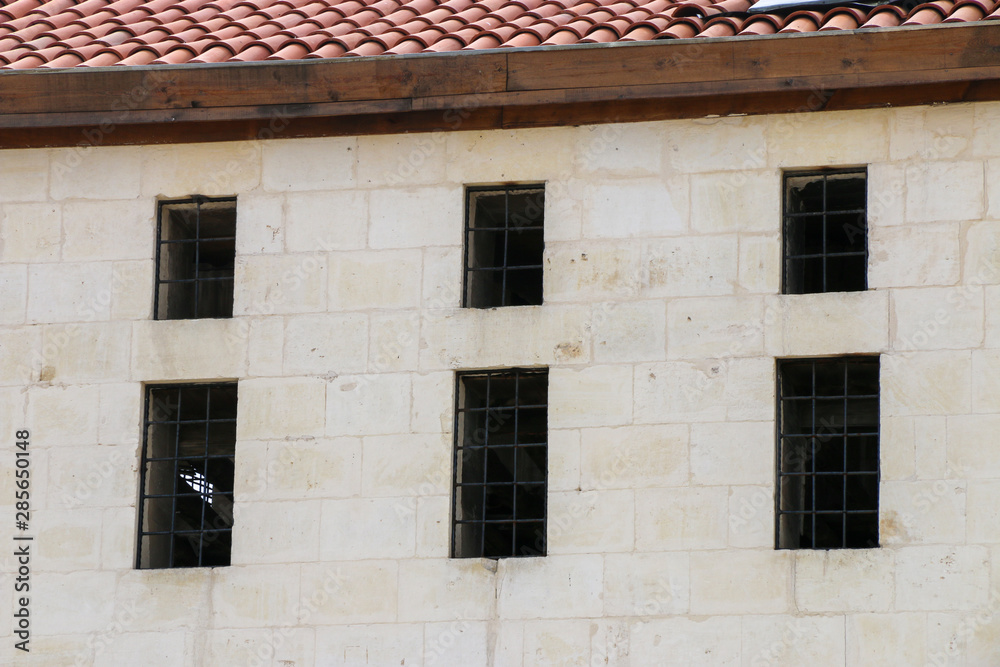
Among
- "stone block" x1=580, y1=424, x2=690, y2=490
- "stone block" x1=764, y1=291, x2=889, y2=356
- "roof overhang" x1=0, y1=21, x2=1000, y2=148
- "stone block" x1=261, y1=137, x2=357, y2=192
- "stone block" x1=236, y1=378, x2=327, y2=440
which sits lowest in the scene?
"stone block" x1=580, y1=424, x2=690, y2=490

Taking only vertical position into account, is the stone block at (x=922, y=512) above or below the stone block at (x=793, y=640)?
above

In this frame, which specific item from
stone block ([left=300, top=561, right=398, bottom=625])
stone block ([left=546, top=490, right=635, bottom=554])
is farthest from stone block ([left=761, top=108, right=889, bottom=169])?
stone block ([left=300, top=561, right=398, bottom=625])

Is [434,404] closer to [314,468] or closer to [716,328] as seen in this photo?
[314,468]

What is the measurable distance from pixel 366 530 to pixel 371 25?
4.47 m

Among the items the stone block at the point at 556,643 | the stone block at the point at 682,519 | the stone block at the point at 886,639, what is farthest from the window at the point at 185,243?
the stone block at the point at 886,639

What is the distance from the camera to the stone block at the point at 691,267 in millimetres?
15000

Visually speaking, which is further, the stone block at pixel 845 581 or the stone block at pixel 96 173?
the stone block at pixel 96 173

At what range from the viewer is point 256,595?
15.0 metres

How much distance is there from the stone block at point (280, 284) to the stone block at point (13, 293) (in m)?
1.83

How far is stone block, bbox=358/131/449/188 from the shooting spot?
15.8 metres

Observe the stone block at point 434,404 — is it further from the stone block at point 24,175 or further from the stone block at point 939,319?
the stone block at point 24,175

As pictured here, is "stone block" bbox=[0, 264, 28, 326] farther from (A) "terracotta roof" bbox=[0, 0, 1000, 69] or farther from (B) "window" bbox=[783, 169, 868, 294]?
(B) "window" bbox=[783, 169, 868, 294]

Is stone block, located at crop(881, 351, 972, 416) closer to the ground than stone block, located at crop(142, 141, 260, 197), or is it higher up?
closer to the ground

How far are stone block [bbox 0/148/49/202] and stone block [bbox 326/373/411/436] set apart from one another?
3237 millimetres
